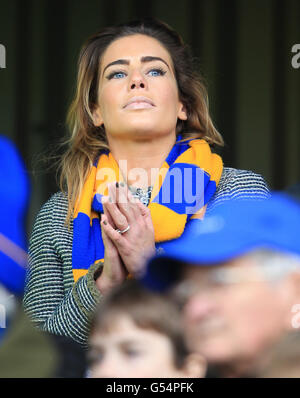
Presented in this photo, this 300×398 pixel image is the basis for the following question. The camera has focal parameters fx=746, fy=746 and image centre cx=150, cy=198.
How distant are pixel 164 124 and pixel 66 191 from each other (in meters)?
0.36

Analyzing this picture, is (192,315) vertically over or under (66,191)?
under

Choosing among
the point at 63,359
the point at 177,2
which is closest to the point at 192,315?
the point at 63,359

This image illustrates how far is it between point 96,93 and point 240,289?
1170 mm

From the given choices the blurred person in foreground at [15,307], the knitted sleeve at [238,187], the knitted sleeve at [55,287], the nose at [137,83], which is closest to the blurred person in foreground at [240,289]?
the blurred person in foreground at [15,307]

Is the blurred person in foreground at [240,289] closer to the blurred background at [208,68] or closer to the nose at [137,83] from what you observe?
the nose at [137,83]

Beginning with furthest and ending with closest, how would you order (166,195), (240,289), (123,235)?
1. (166,195)
2. (123,235)
3. (240,289)

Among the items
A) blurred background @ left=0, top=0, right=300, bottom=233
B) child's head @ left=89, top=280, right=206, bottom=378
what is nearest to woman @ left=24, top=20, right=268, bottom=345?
child's head @ left=89, top=280, right=206, bottom=378

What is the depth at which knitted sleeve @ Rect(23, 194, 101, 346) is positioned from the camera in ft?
5.31

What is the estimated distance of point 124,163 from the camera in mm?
1901

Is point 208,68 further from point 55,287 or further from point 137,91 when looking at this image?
point 55,287

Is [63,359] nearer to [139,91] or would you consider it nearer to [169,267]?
[169,267]

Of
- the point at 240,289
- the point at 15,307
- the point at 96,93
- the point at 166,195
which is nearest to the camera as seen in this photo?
the point at 240,289

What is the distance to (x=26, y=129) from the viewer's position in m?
3.94

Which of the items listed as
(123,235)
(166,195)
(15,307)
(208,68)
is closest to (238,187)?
(166,195)
